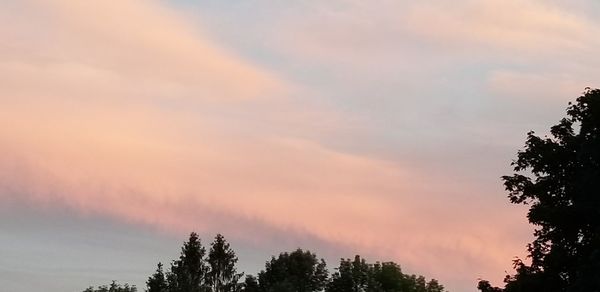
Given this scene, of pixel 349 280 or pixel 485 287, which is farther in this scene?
pixel 349 280

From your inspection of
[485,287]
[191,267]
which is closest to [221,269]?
[191,267]

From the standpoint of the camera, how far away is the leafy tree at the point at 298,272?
409 feet

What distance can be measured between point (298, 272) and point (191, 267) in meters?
13.7

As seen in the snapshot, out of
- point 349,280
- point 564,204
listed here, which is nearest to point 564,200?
point 564,204

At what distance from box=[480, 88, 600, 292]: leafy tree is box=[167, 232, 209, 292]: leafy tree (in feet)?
240

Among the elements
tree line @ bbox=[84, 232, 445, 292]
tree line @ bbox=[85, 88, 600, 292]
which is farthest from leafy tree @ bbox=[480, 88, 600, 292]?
tree line @ bbox=[84, 232, 445, 292]

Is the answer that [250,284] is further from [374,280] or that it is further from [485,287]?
[485,287]

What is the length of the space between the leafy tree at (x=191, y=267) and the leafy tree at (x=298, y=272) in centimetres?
769

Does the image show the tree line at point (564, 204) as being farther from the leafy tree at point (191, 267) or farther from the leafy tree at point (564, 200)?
the leafy tree at point (191, 267)

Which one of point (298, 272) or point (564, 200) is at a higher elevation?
point (298, 272)

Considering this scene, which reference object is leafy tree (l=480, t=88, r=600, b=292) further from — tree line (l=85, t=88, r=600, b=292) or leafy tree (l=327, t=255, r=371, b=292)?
leafy tree (l=327, t=255, r=371, b=292)

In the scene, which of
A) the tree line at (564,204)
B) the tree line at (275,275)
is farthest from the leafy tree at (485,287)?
the tree line at (275,275)

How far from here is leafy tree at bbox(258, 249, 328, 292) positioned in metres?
125

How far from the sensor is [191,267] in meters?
127
